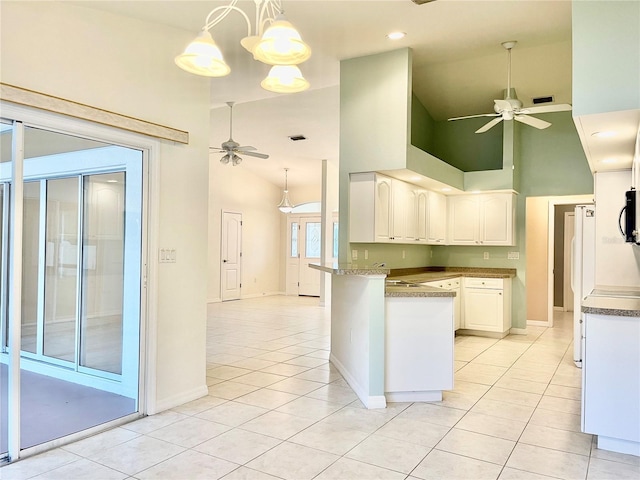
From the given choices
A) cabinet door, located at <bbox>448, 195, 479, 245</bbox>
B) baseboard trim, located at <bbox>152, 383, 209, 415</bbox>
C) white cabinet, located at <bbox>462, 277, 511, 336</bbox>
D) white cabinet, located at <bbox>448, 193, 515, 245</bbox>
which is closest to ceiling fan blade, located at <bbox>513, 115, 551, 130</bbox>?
white cabinet, located at <bbox>448, 193, 515, 245</bbox>

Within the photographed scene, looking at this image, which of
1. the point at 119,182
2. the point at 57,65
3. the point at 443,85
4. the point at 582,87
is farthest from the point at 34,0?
the point at 443,85

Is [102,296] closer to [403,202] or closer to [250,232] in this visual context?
[403,202]

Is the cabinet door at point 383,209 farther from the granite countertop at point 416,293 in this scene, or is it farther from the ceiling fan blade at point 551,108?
the ceiling fan blade at point 551,108

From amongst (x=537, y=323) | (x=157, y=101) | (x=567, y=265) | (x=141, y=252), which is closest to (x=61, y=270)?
(x=141, y=252)

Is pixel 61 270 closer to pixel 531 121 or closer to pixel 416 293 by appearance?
pixel 416 293

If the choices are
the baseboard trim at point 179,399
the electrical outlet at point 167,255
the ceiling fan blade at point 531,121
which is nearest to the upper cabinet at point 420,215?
the ceiling fan blade at point 531,121

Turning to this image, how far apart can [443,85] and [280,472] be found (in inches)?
205

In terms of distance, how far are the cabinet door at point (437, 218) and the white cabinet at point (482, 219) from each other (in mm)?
181

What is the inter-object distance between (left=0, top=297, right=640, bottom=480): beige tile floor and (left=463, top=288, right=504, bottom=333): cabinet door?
1426 mm

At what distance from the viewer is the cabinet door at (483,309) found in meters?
6.41

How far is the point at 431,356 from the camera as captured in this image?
3.79m

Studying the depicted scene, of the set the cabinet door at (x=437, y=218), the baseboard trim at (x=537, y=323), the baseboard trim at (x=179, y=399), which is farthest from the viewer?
the baseboard trim at (x=537, y=323)

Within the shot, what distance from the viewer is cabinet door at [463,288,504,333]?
6.41 metres

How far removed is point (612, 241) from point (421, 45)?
9.26 ft
